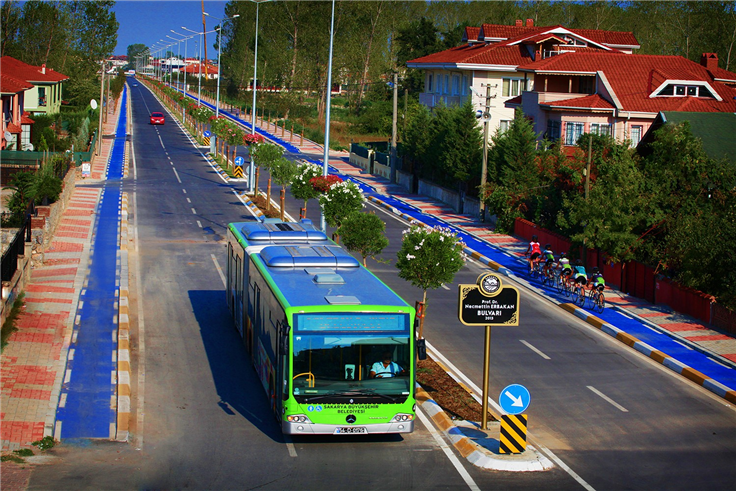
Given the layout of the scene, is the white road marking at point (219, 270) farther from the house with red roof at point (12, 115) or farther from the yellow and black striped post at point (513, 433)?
the house with red roof at point (12, 115)

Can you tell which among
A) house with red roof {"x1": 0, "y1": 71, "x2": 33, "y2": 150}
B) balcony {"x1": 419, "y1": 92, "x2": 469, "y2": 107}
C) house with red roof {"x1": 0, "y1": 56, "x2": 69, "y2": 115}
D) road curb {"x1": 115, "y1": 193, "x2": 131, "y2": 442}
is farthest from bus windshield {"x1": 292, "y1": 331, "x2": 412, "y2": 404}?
house with red roof {"x1": 0, "y1": 56, "x2": 69, "y2": 115}

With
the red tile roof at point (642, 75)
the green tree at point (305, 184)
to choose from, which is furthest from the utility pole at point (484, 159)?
the red tile roof at point (642, 75)

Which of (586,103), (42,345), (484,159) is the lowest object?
(42,345)

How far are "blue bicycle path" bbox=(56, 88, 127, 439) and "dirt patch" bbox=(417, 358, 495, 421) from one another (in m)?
6.16

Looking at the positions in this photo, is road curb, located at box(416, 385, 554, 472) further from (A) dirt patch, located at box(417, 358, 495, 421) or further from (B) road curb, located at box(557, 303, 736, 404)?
(B) road curb, located at box(557, 303, 736, 404)

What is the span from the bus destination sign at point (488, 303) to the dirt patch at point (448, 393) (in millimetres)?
2280

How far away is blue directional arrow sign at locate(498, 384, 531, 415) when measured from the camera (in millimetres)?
13477

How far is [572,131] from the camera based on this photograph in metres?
49.0

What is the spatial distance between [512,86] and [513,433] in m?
54.6

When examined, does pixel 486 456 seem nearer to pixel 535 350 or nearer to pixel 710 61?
pixel 535 350

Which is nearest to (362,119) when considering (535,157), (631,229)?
(535,157)

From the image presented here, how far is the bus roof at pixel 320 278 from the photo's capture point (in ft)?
44.9

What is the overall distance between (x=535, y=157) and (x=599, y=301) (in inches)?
647

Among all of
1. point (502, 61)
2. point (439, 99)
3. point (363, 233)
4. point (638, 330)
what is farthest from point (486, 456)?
point (439, 99)
